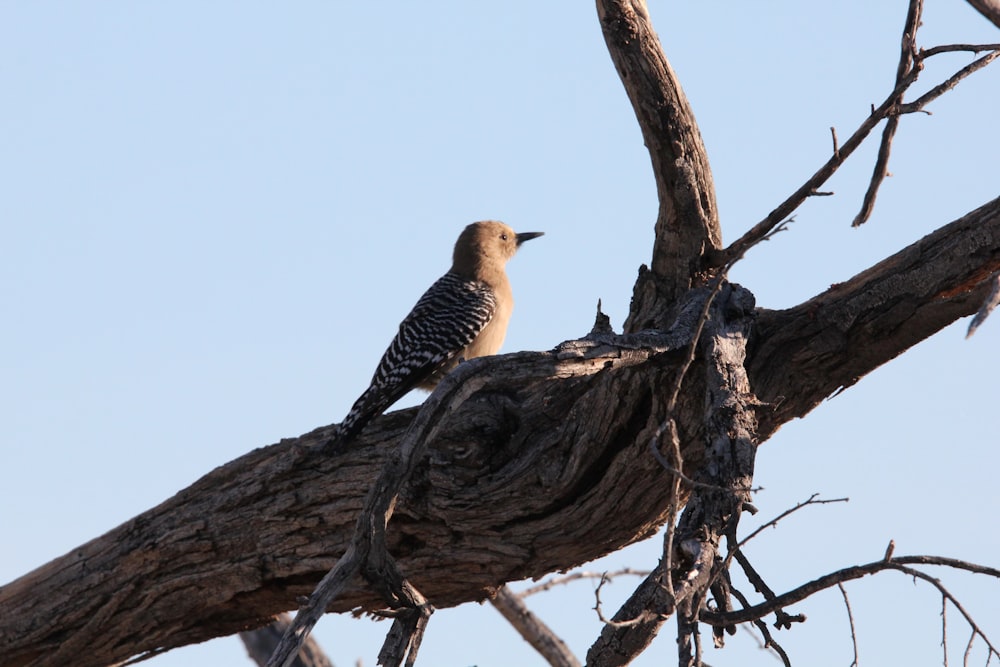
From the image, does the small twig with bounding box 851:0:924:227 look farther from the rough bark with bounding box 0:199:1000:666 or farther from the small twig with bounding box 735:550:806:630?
the small twig with bounding box 735:550:806:630

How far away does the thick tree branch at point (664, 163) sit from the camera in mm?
5480

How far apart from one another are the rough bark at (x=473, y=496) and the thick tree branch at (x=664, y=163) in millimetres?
504

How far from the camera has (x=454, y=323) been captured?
27.9ft

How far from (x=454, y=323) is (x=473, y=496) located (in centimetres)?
306

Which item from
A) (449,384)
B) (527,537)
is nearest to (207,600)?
(527,537)

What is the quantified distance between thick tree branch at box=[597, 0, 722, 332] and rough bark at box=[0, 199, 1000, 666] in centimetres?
50

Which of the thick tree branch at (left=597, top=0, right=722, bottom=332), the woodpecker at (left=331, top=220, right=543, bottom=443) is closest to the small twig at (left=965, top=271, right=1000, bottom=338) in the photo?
the thick tree branch at (left=597, top=0, right=722, bottom=332)

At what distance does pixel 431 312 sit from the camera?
8.75 metres

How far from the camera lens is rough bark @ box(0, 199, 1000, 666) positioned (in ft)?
17.1

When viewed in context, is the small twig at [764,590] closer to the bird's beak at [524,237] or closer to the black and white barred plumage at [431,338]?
the black and white barred plumage at [431,338]

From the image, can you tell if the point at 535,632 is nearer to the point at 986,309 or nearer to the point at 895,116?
the point at 895,116

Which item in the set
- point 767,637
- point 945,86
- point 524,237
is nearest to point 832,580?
point 767,637

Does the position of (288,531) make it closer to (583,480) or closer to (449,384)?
(583,480)

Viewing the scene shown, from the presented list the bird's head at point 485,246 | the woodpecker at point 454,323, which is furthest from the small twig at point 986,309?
the bird's head at point 485,246
